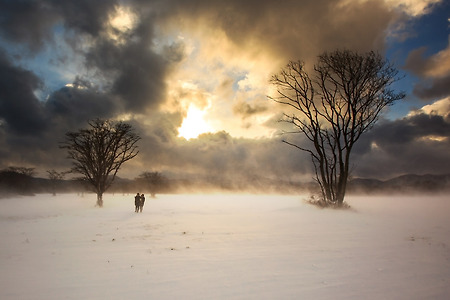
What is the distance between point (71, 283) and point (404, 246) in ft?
32.5

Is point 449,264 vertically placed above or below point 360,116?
below

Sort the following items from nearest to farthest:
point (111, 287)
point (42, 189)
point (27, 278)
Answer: point (111, 287) → point (27, 278) → point (42, 189)

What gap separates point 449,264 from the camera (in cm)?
599

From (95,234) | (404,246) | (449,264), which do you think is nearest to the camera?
(449,264)

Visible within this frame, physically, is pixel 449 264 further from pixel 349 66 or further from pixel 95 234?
pixel 349 66

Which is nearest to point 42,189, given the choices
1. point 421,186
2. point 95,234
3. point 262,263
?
point 95,234

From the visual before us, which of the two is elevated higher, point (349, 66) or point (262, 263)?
point (349, 66)

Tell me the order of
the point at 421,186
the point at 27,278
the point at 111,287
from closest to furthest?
the point at 111,287
the point at 27,278
the point at 421,186

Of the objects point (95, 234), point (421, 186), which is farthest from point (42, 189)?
point (421, 186)

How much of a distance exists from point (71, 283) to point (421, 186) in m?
112

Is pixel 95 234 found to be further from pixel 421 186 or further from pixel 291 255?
pixel 421 186

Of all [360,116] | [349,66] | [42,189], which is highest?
[349,66]

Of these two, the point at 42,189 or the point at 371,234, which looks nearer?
the point at 371,234

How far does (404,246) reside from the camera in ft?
25.6
